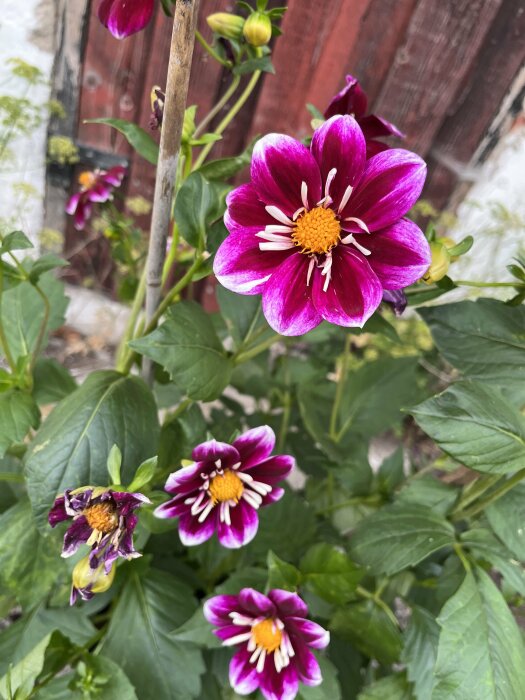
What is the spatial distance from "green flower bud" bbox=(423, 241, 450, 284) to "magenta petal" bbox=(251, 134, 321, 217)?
0.38 feet

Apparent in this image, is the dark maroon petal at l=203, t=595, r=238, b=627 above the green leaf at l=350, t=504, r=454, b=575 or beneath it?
beneath

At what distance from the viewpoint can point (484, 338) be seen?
59 cm

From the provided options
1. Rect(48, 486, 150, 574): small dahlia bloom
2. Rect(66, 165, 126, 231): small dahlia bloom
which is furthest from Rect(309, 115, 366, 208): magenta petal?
Rect(66, 165, 126, 231): small dahlia bloom

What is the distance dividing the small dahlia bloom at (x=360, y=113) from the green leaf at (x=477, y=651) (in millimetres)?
451

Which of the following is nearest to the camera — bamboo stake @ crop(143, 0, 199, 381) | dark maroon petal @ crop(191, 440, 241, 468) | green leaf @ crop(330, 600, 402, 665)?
bamboo stake @ crop(143, 0, 199, 381)

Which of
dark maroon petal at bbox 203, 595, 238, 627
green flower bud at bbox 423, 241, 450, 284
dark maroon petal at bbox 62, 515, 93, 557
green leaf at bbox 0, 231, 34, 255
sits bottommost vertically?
dark maroon petal at bbox 203, 595, 238, 627

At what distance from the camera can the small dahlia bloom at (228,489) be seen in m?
0.54

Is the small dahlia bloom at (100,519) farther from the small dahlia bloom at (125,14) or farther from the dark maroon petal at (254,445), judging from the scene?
the small dahlia bloom at (125,14)

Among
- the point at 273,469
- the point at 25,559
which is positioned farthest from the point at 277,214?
the point at 25,559

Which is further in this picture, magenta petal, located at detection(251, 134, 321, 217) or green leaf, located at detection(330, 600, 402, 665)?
green leaf, located at detection(330, 600, 402, 665)

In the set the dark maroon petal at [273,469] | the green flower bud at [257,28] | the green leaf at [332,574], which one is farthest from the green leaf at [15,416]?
the green flower bud at [257,28]

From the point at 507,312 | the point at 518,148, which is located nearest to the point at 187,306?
the point at 507,312

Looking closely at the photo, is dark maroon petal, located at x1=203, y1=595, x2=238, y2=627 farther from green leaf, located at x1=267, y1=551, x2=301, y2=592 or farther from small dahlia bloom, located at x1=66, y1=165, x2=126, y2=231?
small dahlia bloom, located at x1=66, y1=165, x2=126, y2=231

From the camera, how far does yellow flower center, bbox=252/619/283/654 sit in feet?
1.92
